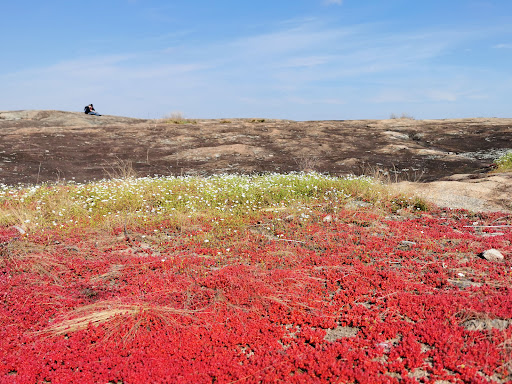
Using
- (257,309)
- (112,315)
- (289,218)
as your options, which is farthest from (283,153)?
(112,315)

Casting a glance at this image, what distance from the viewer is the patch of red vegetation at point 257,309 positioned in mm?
4777

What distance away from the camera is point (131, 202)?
12.3m

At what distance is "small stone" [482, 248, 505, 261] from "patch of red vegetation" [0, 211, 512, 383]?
179 mm

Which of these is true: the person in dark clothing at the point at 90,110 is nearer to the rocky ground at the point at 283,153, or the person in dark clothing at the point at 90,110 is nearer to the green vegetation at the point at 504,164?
the rocky ground at the point at 283,153

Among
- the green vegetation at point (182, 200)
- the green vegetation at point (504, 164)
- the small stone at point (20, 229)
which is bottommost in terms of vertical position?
the small stone at point (20, 229)

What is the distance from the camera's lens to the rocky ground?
17.6m

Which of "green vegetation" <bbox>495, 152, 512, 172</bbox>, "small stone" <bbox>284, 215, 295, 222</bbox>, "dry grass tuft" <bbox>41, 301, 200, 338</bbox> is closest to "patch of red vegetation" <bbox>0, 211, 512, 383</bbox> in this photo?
"dry grass tuft" <bbox>41, 301, 200, 338</bbox>

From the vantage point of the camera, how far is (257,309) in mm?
6086

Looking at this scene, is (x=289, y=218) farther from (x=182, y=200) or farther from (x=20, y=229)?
(x=20, y=229)

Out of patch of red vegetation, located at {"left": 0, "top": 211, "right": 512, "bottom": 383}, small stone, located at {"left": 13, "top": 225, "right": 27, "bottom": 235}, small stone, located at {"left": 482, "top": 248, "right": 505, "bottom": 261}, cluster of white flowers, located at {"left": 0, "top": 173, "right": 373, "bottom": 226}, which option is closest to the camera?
patch of red vegetation, located at {"left": 0, "top": 211, "right": 512, "bottom": 383}

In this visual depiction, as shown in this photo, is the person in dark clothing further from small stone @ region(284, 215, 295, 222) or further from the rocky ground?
small stone @ region(284, 215, 295, 222)

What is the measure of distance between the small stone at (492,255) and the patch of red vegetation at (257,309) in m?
0.18

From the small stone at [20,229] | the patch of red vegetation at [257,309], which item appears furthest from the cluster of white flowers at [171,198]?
the patch of red vegetation at [257,309]

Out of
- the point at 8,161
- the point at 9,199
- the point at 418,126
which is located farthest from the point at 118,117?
the point at 9,199
